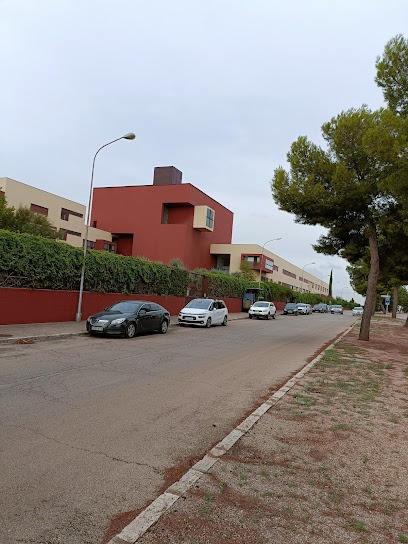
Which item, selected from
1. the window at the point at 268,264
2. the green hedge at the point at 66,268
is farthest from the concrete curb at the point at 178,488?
the window at the point at 268,264

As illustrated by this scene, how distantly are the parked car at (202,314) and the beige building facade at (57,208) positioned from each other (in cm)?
1904

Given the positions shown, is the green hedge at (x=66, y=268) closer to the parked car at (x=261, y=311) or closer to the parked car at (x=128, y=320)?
the parked car at (x=128, y=320)

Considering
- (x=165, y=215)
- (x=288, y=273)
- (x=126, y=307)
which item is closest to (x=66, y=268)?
(x=126, y=307)

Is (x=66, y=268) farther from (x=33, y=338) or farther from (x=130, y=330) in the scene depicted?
(x=33, y=338)

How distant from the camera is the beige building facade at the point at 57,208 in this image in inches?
1580

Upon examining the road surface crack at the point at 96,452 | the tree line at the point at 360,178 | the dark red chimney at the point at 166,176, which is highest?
the dark red chimney at the point at 166,176

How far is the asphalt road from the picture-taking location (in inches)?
125

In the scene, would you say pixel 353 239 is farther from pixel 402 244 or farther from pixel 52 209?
pixel 52 209

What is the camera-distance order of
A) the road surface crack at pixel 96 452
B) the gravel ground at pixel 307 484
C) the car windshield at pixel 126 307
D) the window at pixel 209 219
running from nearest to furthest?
the gravel ground at pixel 307 484
the road surface crack at pixel 96 452
the car windshield at pixel 126 307
the window at pixel 209 219

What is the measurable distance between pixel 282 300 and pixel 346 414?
54.9 m

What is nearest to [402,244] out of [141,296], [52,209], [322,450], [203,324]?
[203,324]

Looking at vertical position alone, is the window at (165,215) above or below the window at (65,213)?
above

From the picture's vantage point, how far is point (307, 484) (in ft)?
12.3

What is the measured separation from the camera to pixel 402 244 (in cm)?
1819
